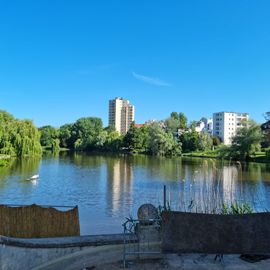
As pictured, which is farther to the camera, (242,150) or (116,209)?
(242,150)

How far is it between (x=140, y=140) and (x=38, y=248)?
85038 millimetres

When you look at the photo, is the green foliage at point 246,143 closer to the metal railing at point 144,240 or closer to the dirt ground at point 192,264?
the dirt ground at point 192,264

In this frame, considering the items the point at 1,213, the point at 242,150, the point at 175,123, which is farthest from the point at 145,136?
the point at 1,213

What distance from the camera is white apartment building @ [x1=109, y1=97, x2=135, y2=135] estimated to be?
17700cm

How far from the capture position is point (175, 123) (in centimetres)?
9438

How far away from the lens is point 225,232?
223 inches

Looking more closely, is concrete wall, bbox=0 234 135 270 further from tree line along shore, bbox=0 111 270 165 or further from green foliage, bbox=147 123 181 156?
green foliage, bbox=147 123 181 156

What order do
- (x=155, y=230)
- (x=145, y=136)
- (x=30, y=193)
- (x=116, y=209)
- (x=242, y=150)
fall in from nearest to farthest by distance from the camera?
(x=155, y=230) < (x=116, y=209) < (x=30, y=193) < (x=242, y=150) < (x=145, y=136)

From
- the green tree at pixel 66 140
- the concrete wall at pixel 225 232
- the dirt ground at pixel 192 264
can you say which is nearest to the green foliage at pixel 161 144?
the green tree at pixel 66 140

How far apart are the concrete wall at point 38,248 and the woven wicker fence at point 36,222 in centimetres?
81

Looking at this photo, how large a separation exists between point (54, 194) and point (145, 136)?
224ft

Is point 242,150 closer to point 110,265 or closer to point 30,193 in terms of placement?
point 30,193

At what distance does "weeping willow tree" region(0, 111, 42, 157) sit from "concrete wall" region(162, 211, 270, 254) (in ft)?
139

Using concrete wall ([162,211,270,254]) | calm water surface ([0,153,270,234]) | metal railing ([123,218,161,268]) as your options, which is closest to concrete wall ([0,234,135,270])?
metal railing ([123,218,161,268])
